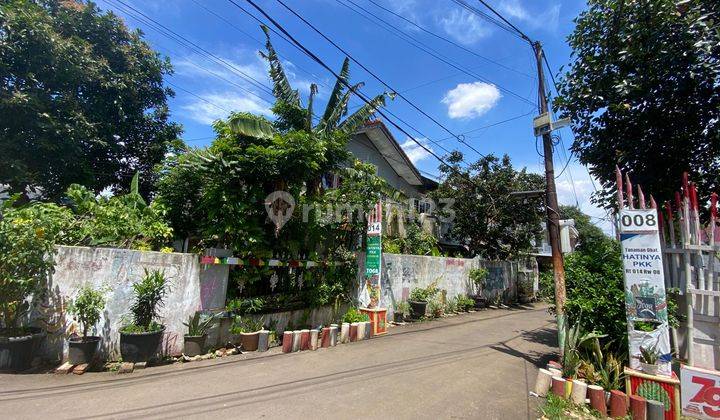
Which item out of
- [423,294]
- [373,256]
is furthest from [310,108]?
[423,294]

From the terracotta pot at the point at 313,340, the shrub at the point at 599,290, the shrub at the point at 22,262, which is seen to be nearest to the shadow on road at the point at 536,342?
the shrub at the point at 599,290

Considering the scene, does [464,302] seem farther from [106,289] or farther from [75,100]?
[75,100]

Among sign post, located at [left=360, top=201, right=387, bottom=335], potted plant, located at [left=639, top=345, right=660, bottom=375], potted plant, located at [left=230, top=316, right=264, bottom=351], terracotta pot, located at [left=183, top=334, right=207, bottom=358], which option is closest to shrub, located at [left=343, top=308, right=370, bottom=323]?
sign post, located at [left=360, top=201, right=387, bottom=335]

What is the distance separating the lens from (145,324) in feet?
22.2

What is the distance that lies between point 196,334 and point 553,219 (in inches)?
324

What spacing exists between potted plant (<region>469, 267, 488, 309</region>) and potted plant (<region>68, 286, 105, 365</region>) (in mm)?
14797

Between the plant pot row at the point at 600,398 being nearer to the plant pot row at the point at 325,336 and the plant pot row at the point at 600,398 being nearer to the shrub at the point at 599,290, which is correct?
the shrub at the point at 599,290

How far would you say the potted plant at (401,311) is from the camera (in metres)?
12.9

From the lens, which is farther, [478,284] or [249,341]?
[478,284]

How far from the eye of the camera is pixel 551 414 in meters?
5.18

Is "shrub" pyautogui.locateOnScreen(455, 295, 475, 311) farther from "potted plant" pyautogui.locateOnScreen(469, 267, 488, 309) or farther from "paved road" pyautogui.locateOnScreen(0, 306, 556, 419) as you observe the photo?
"paved road" pyautogui.locateOnScreen(0, 306, 556, 419)

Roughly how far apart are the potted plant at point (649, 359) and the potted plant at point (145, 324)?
8378mm

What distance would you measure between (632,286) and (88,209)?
11.1m

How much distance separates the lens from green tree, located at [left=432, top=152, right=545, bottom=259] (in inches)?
730
